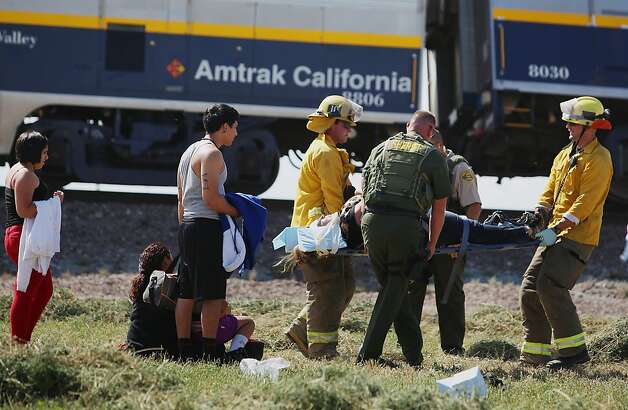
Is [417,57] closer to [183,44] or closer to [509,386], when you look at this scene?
[183,44]

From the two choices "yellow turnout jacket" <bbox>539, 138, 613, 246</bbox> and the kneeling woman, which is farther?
"yellow turnout jacket" <bbox>539, 138, 613, 246</bbox>

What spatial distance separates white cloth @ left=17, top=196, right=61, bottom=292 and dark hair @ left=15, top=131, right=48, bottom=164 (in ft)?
0.92

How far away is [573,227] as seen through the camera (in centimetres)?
740

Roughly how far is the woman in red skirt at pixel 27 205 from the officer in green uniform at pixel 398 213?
2089mm

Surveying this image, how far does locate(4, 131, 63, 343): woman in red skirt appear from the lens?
6723mm

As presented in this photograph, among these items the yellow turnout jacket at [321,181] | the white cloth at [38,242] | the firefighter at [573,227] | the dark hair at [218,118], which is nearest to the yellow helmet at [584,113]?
the firefighter at [573,227]

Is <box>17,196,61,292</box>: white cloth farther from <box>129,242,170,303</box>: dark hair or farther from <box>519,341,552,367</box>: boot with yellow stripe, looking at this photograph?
<box>519,341,552,367</box>: boot with yellow stripe

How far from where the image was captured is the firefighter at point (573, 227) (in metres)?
7.34

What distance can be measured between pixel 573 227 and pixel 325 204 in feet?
5.64

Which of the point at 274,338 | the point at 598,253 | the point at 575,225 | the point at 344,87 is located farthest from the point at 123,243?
the point at 575,225

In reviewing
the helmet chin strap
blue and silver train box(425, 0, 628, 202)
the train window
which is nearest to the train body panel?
blue and silver train box(425, 0, 628, 202)

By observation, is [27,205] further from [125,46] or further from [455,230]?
[125,46]

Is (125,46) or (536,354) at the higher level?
(125,46)

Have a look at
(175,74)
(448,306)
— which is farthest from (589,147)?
(175,74)
